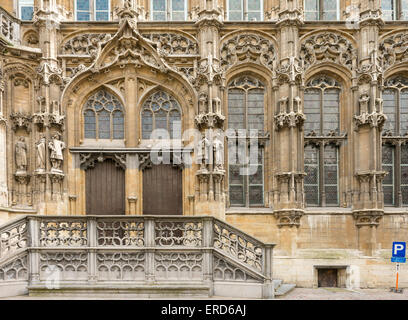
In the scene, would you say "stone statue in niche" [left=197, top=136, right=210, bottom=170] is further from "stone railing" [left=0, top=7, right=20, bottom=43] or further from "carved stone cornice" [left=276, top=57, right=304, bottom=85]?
"stone railing" [left=0, top=7, right=20, bottom=43]

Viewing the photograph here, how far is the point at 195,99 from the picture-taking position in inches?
511

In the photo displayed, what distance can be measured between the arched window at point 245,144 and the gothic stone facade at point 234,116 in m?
0.05

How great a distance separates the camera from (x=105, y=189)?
13086 mm

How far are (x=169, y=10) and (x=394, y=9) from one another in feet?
24.9

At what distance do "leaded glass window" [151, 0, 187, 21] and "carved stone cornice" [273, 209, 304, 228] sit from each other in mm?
7194

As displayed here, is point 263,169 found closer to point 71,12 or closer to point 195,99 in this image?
point 195,99

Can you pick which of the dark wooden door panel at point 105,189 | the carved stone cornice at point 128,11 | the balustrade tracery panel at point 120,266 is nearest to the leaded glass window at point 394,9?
the carved stone cornice at point 128,11

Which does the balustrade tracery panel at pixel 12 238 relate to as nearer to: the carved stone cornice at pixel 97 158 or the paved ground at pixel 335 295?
the paved ground at pixel 335 295

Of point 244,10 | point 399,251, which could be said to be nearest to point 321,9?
point 244,10

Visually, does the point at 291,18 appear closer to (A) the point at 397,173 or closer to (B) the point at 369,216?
(A) the point at 397,173

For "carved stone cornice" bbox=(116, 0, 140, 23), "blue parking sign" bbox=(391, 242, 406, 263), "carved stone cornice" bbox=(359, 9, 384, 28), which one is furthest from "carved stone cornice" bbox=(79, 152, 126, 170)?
"carved stone cornice" bbox=(359, 9, 384, 28)

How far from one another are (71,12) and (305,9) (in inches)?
310
